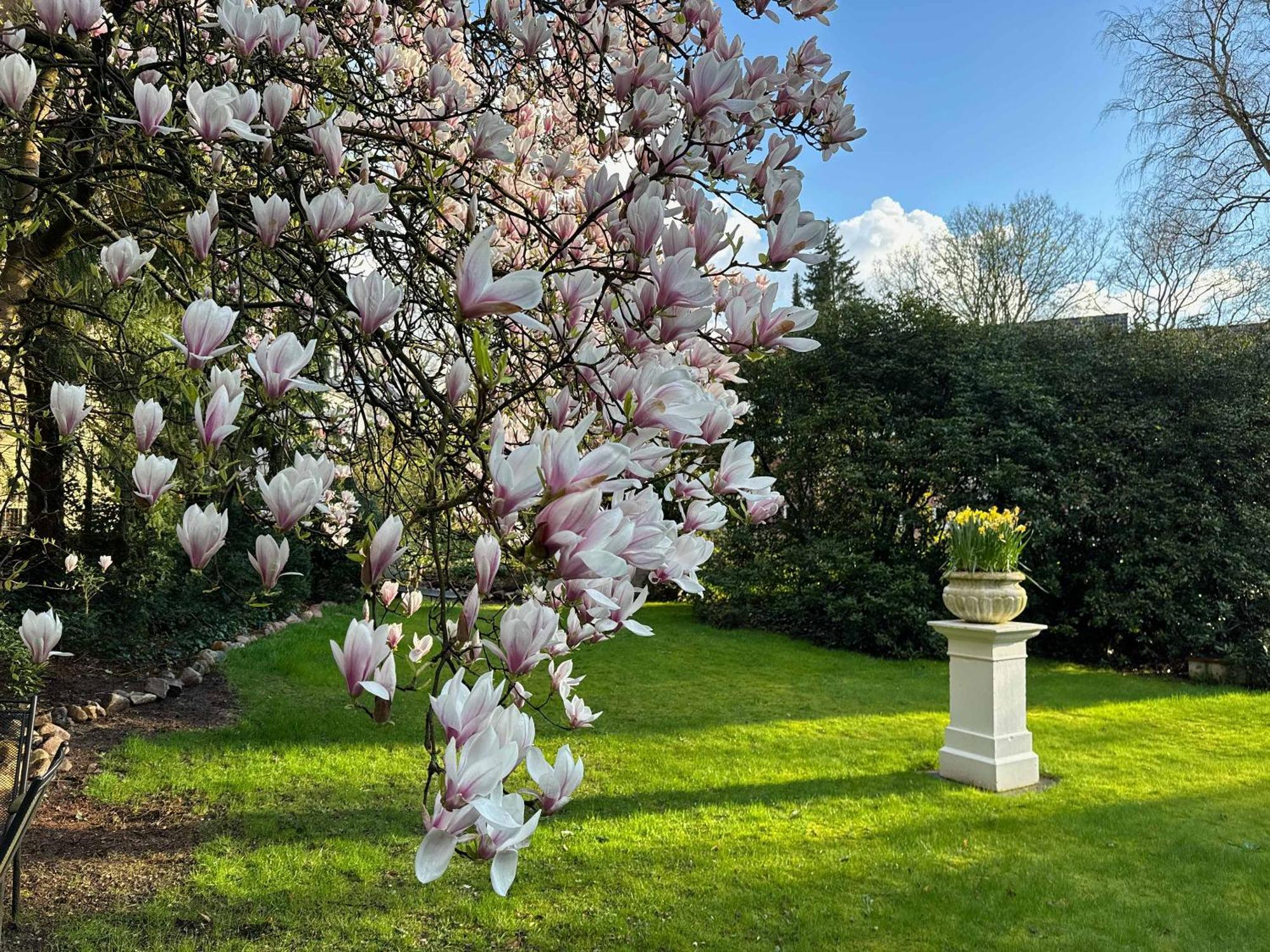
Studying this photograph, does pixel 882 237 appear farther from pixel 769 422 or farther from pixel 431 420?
pixel 431 420

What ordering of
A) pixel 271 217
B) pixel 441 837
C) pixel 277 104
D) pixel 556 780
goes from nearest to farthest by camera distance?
pixel 441 837 < pixel 556 780 < pixel 271 217 < pixel 277 104

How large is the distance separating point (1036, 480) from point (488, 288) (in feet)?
29.2

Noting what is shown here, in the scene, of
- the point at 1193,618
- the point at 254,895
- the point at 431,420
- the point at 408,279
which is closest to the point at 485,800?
the point at 431,420

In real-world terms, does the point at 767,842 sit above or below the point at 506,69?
below

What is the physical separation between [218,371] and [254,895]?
2.76 meters

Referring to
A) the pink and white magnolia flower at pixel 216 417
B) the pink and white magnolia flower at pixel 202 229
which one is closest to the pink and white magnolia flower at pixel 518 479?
the pink and white magnolia flower at pixel 216 417

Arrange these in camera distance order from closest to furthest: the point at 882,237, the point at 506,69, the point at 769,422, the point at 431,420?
the point at 431,420 < the point at 506,69 < the point at 769,422 < the point at 882,237

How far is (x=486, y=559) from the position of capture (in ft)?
3.10

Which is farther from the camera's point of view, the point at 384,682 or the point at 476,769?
the point at 384,682

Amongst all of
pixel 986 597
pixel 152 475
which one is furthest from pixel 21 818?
pixel 986 597

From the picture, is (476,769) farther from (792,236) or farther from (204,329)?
(792,236)

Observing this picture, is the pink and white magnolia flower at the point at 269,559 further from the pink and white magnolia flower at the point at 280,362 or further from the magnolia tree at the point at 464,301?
the pink and white magnolia flower at the point at 280,362

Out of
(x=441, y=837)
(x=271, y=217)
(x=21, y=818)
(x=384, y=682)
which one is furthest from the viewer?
(x=21, y=818)

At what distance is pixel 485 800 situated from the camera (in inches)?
29.3
